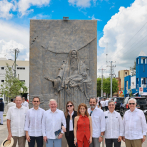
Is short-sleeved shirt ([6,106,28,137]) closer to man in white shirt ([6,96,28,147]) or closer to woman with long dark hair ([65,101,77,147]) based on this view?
man in white shirt ([6,96,28,147])

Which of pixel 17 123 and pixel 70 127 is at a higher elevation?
pixel 17 123

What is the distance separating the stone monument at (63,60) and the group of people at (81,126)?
3595 millimetres

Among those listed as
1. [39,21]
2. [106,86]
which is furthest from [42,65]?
[106,86]

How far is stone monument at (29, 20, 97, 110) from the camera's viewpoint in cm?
982

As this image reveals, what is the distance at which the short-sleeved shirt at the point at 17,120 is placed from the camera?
611 cm

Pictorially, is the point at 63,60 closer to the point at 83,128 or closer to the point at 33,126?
the point at 33,126

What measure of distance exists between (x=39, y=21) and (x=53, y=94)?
10.8ft

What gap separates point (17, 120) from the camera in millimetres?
6129

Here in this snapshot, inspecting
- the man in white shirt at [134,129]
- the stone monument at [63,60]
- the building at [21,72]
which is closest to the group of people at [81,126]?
the man in white shirt at [134,129]

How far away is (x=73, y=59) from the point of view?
9.84 meters

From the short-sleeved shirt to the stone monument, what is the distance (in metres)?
3.58

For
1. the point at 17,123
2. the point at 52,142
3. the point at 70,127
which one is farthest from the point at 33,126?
the point at 70,127

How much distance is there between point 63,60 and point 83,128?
4.72 m

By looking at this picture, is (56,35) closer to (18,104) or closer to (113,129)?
(18,104)
